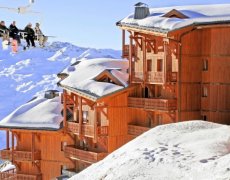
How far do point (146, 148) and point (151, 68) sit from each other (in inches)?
544

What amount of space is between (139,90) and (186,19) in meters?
7.60

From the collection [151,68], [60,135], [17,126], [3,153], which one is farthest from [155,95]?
[3,153]

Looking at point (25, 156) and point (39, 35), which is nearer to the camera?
point (39, 35)

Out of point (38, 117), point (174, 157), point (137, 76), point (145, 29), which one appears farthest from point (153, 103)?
point (174, 157)

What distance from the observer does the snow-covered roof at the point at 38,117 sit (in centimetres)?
4391

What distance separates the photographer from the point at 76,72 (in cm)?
4288

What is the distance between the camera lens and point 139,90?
3941 centimetres

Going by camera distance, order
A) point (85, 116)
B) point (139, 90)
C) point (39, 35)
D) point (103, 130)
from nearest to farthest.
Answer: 1. point (39, 35)
2. point (103, 130)
3. point (139, 90)
4. point (85, 116)

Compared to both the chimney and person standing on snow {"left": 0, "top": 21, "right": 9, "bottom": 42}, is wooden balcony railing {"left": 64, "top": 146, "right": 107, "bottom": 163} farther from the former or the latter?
person standing on snow {"left": 0, "top": 21, "right": 9, "bottom": 42}

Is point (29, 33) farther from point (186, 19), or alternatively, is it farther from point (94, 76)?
point (94, 76)

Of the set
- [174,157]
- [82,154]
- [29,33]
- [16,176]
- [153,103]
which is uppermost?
[29,33]

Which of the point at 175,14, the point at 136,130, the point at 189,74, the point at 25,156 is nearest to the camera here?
the point at 189,74

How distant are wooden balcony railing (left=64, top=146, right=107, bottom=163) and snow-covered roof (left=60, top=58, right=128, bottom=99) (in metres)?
5.08

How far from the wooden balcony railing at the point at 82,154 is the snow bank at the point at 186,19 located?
10956mm
